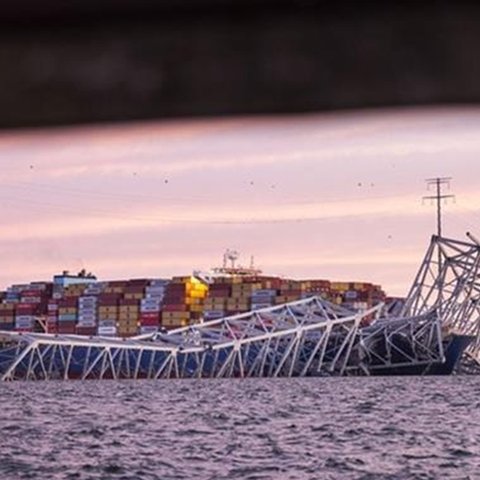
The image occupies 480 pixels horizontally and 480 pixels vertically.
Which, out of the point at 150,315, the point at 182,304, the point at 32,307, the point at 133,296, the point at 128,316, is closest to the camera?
the point at 182,304

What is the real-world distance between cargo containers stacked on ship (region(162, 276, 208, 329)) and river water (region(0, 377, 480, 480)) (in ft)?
168

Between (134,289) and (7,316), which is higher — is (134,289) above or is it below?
above

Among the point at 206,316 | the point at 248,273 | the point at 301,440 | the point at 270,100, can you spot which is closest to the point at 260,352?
the point at 206,316

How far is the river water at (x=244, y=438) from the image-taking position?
65.6 feet

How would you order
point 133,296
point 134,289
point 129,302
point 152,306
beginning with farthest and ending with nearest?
1. point 134,289
2. point 133,296
3. point 129,302
4. point 152,306

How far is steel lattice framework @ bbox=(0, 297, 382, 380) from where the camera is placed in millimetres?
74812

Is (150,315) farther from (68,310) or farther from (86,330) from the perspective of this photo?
(68,310)

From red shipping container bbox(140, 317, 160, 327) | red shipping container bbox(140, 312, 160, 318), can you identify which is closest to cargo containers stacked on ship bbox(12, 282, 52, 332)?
red shipping container bbox(140, 312, 160, 318)

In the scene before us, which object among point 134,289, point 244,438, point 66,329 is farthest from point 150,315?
point 244,438

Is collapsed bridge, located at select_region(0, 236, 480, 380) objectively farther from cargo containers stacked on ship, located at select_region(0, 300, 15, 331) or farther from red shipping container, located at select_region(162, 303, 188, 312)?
cargo containers stacked on ship, located at select_region(0, 300, 15, 331)

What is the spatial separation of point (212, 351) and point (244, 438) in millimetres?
49185

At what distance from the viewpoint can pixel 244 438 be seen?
2620cm

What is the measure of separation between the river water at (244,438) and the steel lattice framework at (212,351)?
27653 millimetres

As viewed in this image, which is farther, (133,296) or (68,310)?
(68,310)
